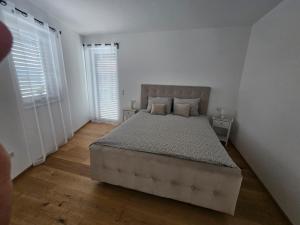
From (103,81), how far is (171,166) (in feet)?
9.95

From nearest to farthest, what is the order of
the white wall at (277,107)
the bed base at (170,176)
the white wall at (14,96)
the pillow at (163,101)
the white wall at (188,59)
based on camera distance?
the bed base at (170,176), the white wall at (277,107), the white wall at (14,96), the white wall at (188,59), the pillow at (163,101)

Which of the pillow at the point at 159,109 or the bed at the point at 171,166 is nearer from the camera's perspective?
the bed at the point at 171,166

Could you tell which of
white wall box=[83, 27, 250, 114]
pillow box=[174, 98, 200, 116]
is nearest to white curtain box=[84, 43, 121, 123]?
white wall box=[83, 27, 250, 114]

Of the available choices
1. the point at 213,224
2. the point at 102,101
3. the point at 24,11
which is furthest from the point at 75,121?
the point at 213,224

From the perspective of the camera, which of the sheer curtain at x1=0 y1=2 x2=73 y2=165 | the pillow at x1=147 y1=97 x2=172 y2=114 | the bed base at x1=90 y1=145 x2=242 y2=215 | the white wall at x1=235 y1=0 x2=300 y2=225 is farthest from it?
the pillow at x1=147 y1=97 x2=172 y2=114

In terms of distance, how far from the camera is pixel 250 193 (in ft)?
5.77

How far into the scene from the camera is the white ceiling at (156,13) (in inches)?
75.3

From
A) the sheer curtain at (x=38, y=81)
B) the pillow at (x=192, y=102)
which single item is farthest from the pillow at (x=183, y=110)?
the sheer curtain at (x=38, y=81)

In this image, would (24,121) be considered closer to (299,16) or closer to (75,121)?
(75,121)

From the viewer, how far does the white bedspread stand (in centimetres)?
149

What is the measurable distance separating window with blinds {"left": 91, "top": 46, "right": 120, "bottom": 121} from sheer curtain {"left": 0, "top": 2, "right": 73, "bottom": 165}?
1026 mm

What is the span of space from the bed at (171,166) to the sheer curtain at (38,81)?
47.2 inches

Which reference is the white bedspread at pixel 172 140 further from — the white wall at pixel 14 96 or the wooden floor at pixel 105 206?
the white wall at pixel 14 96

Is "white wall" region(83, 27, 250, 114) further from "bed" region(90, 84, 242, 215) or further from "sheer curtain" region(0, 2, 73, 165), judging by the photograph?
"bed" region(90, 84, 242, 215)
